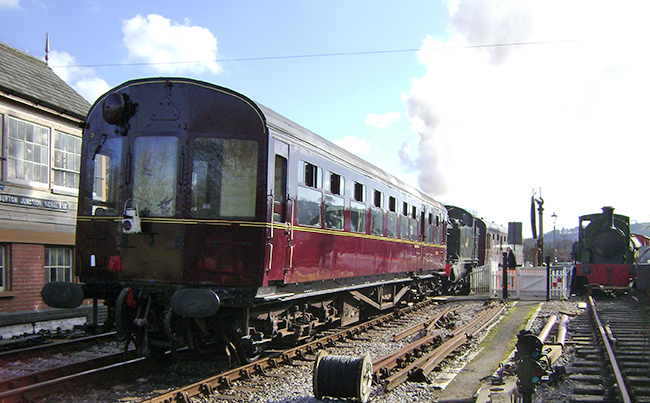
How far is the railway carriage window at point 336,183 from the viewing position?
8305mm

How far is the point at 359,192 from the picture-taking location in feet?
30.9

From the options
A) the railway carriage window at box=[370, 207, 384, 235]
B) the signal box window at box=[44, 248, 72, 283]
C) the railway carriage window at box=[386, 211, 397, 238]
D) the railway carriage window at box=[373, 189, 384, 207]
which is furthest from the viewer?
the signal box window at box=[44, 248, 72, 283]

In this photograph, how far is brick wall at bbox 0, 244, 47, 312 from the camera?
1007cm

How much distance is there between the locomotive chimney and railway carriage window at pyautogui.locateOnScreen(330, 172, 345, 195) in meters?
14.7

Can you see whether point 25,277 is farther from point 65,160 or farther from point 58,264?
point 65,160

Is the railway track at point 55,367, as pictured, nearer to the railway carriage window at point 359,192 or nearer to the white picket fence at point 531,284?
the railway carriage window at point 359,192

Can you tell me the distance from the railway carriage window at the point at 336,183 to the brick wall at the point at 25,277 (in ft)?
21.4

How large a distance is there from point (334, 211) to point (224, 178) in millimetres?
2401

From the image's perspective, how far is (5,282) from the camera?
395 inches

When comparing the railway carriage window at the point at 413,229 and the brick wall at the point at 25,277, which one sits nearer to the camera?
the brick wall at the point at 25,277

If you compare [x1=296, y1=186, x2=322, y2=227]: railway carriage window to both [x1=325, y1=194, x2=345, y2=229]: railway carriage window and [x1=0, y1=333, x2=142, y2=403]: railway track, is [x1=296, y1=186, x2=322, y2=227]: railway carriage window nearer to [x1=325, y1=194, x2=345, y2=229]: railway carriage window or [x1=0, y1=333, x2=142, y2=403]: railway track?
[x1=325, y1=194, x2=345, y2=229]: railway carriage window

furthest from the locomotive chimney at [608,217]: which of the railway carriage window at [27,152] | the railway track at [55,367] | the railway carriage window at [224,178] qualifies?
the railway carriage window at [27,152]

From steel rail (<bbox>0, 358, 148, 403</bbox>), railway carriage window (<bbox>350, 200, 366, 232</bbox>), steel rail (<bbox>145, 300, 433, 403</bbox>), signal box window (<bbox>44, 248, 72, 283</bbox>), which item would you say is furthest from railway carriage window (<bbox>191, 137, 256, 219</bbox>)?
signal box window (<bbox>44, 248, 72, 283</bbox>)

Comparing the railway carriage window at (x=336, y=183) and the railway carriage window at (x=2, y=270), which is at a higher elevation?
the railway carriage window at (x=336, y=183)
